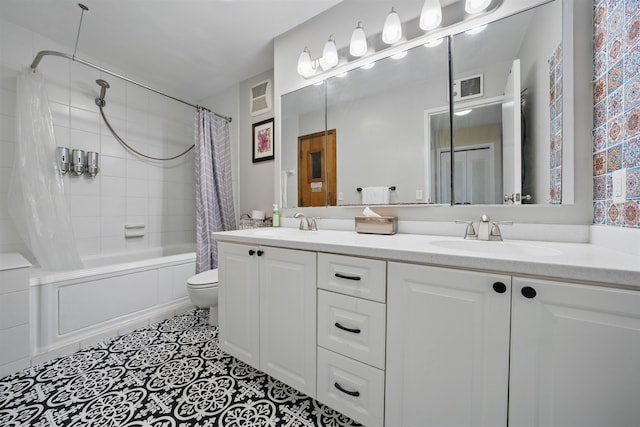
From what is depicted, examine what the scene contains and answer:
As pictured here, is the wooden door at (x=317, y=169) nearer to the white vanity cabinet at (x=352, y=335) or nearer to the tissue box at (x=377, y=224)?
the tissue box at (x=377, y=224)

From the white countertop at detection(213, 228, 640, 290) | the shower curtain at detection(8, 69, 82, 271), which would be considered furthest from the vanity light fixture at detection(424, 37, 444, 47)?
the shower curtain at detection(8, 69, 82, 271)

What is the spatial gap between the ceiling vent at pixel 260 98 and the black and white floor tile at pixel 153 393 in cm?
216

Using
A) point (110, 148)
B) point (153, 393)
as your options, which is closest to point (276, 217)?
point (153, 393)

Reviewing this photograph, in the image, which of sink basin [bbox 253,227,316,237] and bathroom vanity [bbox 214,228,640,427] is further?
sink basin [bbox 253,227,316,237]

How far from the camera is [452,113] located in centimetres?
125

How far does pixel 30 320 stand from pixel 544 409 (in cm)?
247

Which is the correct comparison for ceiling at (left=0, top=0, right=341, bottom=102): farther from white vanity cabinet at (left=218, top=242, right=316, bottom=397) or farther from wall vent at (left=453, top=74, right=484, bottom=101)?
white vanity cabinet at (left=218, top=242, right=316, bottom=397)

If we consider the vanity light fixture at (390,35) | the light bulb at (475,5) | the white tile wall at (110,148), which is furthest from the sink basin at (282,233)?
the white tile wall at (110,148)

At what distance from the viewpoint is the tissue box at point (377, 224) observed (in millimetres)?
1314

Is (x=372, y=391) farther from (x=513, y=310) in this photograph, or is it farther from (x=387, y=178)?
(x=387, y=178)

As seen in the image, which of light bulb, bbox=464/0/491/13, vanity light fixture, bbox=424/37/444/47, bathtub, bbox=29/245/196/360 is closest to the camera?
light bulb, bbox=464/0/491/13

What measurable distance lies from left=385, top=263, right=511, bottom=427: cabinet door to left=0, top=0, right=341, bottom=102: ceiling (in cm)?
194

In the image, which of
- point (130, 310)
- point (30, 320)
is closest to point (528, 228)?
point (130, 310)

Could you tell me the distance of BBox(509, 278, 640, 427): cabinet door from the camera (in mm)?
561
